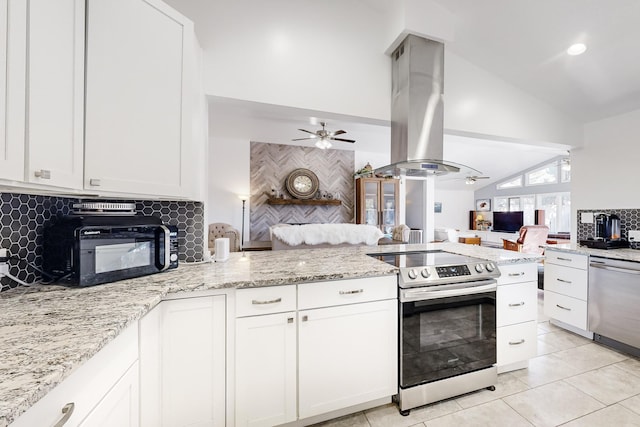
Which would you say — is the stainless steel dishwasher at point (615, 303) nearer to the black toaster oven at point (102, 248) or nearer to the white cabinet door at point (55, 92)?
the black toaster oven at point (102, 248)

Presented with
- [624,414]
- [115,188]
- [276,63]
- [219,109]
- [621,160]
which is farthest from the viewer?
[219,109]

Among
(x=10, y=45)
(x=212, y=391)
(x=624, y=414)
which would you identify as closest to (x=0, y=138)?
(x=10, y=45)

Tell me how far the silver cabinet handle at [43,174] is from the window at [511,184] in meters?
10.9

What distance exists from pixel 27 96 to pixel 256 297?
116cm

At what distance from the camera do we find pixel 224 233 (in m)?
5.30

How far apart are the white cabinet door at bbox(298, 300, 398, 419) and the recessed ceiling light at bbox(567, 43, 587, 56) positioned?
269 cm

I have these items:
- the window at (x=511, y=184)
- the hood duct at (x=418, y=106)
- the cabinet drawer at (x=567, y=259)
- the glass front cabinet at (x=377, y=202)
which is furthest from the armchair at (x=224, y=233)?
the window at (x=511, y=184)

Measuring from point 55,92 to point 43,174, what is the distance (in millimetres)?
331

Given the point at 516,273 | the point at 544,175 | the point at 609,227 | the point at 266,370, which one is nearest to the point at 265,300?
the point at 266,370

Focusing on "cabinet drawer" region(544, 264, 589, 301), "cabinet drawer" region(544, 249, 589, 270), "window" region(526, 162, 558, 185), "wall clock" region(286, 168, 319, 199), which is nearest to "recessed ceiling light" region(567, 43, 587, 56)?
"cabinet drawer" region(544, 249, 589, 270)

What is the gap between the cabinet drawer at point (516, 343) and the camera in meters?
1.95

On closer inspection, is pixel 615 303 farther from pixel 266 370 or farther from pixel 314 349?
pixel 266 370

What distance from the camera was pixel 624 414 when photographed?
1.61 meters

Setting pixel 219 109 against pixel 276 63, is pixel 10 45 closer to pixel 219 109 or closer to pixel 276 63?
pixel 276 63
